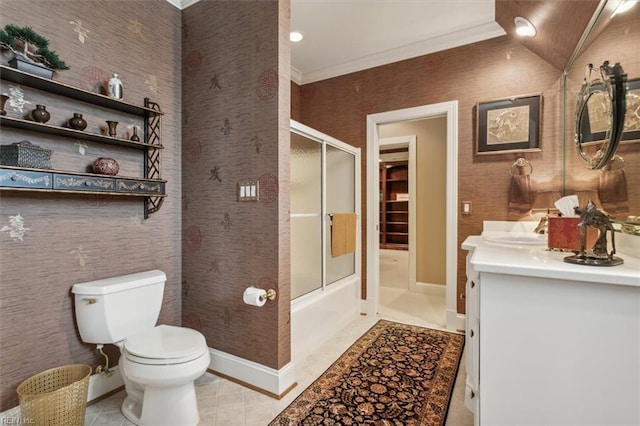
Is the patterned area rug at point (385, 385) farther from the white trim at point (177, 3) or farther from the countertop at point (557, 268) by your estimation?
the white trim at point (177, 3)

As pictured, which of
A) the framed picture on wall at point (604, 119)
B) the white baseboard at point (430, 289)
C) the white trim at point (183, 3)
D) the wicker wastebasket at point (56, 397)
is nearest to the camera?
the framed picture on wall at point (604, 119)

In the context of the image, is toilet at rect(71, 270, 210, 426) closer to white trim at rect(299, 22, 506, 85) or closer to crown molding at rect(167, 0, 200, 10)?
crown molding at rect(167, 0, 200, 10)

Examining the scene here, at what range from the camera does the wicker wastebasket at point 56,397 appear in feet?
4.44

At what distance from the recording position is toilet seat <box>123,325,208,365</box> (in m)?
1.42

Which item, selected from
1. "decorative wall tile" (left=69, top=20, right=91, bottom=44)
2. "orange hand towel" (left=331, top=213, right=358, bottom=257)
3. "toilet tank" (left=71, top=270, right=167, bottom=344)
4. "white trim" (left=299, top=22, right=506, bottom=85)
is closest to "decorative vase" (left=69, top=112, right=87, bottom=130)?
"decorative wall tile" (left=69, top=20, right=91, bottom=44)

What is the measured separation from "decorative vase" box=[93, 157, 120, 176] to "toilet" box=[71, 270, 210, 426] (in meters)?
0.61

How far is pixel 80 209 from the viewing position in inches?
67.5

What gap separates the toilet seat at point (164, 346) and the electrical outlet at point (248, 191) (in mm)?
815

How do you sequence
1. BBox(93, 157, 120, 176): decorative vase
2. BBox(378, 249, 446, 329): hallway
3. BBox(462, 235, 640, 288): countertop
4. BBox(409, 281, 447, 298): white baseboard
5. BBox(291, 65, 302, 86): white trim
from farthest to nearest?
BBox(409, 281, 447, 298): white baseboard, BBox(291, 65, 302, 86): white trim, BBox(378, 249, 446, 329): hallway, BBox(93, 157, 120, 176): decorative vase, BBox(462, 235, 640, 288): countertop

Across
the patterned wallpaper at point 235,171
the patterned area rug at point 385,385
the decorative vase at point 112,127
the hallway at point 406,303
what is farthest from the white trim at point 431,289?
the decorative vase at point 112,127

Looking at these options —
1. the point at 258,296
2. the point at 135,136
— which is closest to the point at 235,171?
the point at 135,136

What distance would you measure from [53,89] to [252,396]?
195cm

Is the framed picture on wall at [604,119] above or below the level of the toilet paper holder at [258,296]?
above

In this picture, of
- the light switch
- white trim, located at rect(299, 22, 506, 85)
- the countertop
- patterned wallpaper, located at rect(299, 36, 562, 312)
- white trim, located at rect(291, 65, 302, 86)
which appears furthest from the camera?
white trim, located at rect(291, 65, 302, 86)
